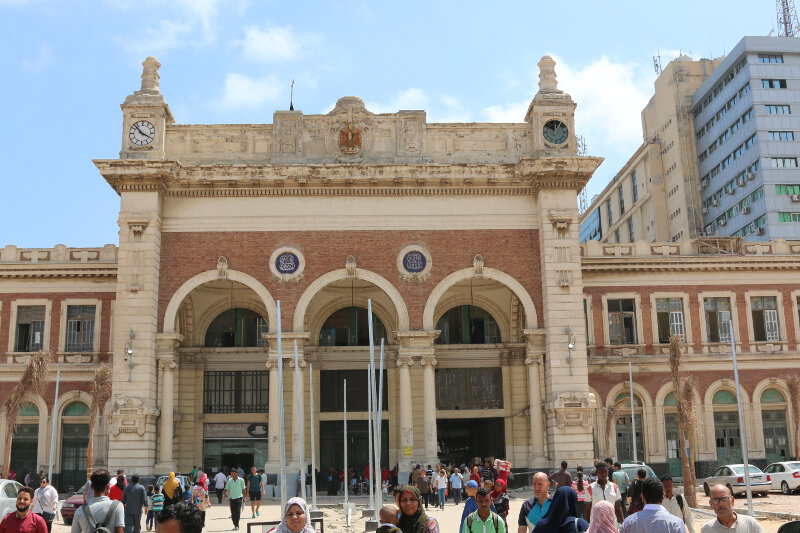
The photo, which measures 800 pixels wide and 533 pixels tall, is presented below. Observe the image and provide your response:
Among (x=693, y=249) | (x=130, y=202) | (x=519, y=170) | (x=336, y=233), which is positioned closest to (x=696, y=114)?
(x=693, y=249)

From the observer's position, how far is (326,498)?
113ft

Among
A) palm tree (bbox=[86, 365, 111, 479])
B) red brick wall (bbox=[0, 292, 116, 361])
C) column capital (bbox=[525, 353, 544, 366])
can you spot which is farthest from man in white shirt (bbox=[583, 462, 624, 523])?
red brick wall (bbox=[0, 292, 116, 361])

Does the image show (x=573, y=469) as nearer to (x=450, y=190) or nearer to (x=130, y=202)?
(x=450, y=190)

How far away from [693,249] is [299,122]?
62.5 ft

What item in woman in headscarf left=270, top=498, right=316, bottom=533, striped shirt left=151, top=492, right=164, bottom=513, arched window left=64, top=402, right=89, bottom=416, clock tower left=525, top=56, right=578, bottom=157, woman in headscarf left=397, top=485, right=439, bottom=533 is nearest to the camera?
woman in headscarf left=270, top=498, right=316, bottom=533

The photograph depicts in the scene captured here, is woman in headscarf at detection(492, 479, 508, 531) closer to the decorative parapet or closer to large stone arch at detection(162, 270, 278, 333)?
large stone arch at detection(162, 270, 278, 333)

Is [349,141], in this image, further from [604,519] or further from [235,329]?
[604,519]

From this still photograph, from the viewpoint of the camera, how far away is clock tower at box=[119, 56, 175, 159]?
113ft

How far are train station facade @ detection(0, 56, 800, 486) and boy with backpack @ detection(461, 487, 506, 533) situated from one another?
73.2 ft

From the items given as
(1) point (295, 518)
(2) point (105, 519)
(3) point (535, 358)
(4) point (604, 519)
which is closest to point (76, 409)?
(3) point (535, 358)

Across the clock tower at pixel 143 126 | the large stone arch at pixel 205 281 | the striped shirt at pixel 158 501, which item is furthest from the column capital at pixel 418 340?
the striped shirt at pixel 158 501

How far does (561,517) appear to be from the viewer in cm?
1016

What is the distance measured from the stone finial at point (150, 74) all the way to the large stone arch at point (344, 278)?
10282 mm

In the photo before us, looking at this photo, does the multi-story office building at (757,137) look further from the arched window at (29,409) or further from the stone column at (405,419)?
the arched window at (29,409)
